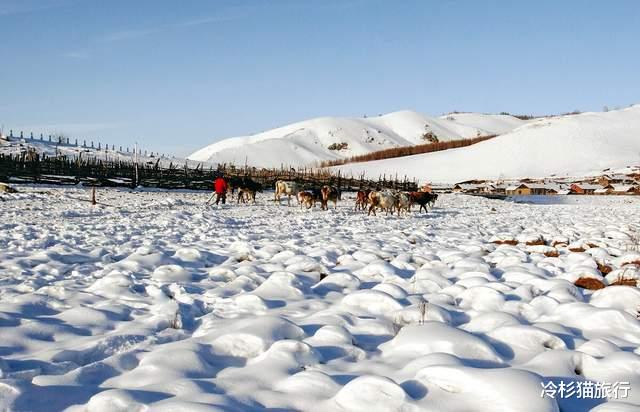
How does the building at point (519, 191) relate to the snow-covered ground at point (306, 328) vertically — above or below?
above

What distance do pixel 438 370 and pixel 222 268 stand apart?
13.8 feet

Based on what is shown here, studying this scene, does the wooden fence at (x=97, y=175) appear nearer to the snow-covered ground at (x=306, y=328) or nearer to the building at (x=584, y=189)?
the snow-covered ground at (x=306, y=328)

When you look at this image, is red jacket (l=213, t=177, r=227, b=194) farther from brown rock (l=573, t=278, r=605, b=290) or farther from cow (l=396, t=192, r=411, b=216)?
brown rock (l=573, t=278, r=605, b=290)

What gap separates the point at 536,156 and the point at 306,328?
2476 inches

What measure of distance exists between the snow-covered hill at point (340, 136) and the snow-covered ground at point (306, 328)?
221ft

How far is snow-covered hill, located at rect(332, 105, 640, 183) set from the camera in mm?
56156

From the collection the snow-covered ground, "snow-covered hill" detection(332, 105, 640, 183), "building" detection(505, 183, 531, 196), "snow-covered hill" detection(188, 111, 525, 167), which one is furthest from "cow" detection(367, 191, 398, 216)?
"snow-covered hill" detection(188, 111, 525, 167)

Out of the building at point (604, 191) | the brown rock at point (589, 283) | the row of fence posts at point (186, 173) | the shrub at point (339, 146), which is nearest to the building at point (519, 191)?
the building at point (604, 191)

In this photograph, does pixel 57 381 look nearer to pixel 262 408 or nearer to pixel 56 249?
pixel 262 408

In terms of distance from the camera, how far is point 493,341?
3.88m

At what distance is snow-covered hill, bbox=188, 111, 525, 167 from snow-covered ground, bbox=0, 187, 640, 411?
67.5 meters

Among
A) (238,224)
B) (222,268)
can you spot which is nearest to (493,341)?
(222,268)

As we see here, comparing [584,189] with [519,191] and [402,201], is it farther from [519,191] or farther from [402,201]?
[402,201]

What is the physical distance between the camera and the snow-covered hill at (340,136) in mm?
79625
